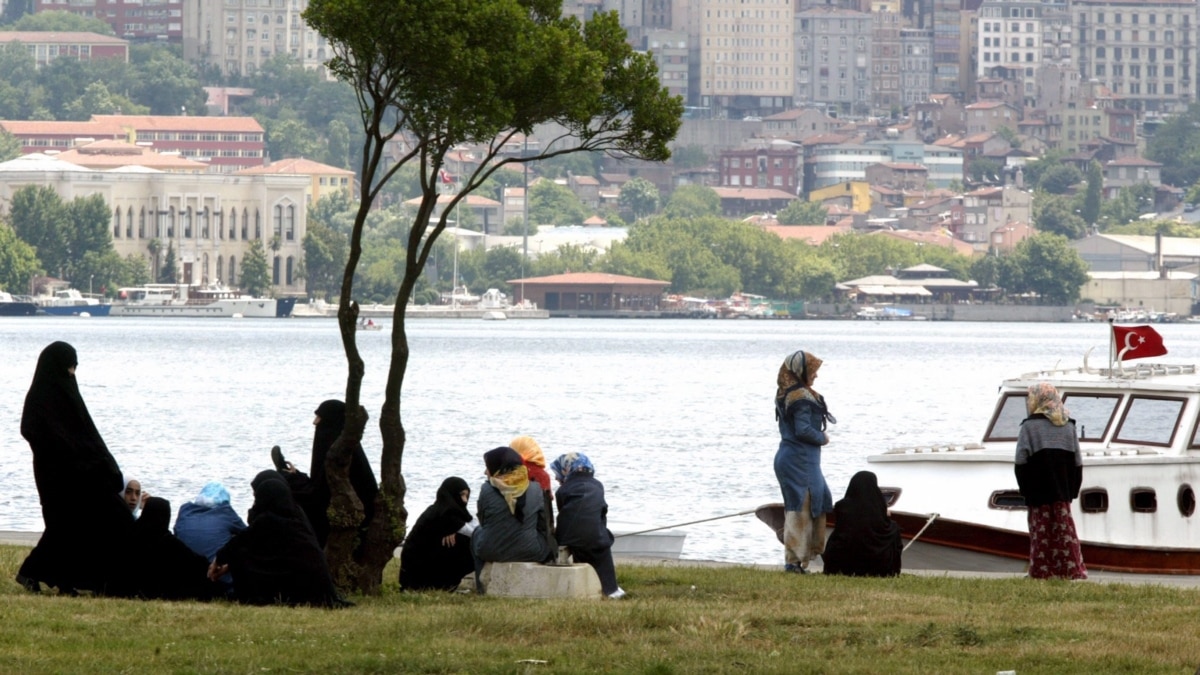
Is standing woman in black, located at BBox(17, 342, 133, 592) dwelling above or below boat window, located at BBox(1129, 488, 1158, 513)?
above

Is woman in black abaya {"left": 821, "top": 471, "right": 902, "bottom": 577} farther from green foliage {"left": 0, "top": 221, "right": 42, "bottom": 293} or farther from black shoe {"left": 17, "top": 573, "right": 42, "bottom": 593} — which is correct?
green foliage {"left": 0, "top": 221, "right": 42, "bottom": 293}

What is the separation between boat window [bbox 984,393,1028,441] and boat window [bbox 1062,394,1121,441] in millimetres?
317

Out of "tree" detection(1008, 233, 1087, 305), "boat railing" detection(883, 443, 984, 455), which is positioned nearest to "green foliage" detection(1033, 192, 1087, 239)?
"tree" detection(1008, 233, 1087, 305)

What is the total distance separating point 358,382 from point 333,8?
1.93 meters

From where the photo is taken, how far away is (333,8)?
13.4 m

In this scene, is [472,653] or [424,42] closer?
[472,653]

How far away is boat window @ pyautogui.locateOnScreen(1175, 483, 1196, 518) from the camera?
17.3m

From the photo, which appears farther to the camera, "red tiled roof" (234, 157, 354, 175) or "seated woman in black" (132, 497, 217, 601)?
"red tiled roof" (234, 157, 354, 175)

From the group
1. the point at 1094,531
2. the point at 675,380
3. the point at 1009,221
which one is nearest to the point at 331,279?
the point at 1009,221

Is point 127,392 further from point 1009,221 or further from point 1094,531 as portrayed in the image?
point 1009,221

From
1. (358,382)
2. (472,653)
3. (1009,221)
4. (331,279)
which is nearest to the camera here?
(472,653)

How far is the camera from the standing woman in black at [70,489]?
12.8m

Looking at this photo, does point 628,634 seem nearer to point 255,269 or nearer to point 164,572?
point 164,572

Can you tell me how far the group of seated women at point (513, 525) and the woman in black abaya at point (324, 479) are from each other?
0.45 metres
